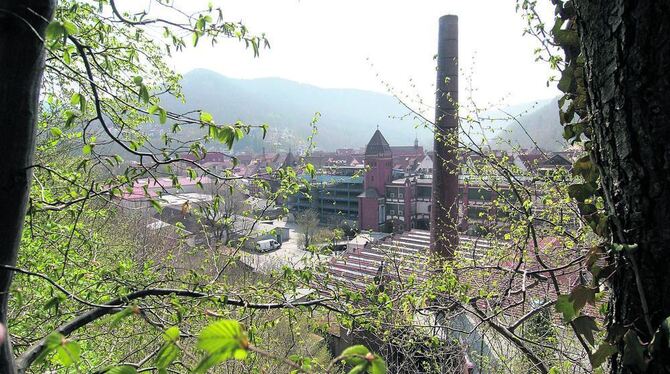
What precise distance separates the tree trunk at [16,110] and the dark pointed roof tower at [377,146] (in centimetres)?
2270

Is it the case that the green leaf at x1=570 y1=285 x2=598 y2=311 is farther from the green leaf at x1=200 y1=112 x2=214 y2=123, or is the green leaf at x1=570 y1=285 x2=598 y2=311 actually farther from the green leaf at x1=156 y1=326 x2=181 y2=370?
the green leaf at x1=200 y1=112 x2=214 y2=123

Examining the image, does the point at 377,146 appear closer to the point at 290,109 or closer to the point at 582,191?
the point at 582,191

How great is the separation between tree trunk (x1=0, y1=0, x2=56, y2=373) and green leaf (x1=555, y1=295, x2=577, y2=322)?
1.51m

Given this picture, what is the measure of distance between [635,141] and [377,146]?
2405 centimetres

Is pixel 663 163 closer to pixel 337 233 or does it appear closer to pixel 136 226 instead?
pixel 337 233

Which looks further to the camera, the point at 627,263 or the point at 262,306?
the point at 262,306

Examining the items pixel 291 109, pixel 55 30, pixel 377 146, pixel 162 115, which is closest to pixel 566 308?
pixel 162 115

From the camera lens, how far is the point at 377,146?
972 inches

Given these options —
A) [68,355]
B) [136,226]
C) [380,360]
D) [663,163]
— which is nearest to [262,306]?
[68,355]

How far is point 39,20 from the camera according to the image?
124cm

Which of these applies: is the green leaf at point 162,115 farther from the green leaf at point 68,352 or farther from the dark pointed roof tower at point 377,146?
the dark pointed roof tower at point 377,146

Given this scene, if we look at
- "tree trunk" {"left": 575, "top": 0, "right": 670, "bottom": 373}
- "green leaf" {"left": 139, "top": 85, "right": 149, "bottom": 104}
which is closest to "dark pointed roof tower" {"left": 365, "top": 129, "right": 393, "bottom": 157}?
"green leaf" {"left": 139, "top": 85, "right": 149, "bottom": 104}

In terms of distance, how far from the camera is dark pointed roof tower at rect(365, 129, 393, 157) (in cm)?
2425

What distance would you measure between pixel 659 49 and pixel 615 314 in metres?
0.58
